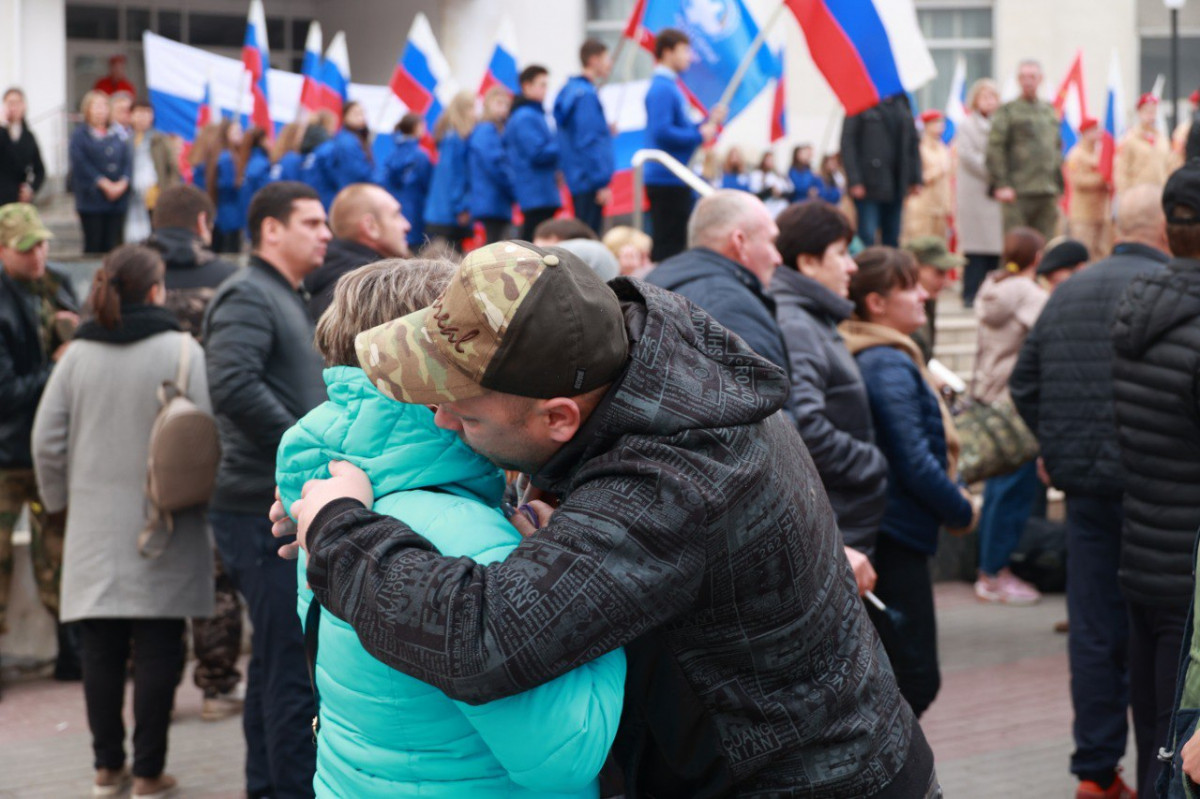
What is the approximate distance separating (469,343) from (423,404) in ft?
0.60

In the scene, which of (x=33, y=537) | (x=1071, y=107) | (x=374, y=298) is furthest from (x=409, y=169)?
(x=374, y=298)

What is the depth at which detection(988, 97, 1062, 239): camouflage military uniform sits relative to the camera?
15.1 m

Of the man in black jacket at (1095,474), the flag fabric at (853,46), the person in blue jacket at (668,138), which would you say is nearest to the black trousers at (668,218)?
the person in blue jacket at (668,138)

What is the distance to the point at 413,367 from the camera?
6.63ft

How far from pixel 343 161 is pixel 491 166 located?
225 cm

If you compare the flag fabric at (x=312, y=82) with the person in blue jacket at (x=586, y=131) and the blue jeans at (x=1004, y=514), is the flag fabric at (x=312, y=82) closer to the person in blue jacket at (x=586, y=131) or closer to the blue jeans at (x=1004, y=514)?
the person in blue jacket at (x=586, y=131)

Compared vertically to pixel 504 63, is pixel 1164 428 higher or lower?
lower

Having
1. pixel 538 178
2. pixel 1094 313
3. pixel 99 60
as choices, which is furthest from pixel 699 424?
pixel 99 60

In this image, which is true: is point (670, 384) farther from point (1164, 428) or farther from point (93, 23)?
point (93, 23)

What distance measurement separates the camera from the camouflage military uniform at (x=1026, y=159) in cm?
1508

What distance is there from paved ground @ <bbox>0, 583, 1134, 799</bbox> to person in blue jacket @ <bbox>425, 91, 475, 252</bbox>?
658 cm

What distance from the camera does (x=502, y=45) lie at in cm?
1609

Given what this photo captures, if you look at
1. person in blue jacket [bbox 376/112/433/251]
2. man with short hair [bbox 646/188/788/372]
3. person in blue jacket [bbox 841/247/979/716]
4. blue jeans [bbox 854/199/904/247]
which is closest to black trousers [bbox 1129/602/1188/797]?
person in blue jacket [bbox 841/247/979/716]

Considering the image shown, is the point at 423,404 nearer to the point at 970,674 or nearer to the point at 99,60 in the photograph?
the point at 970,674
